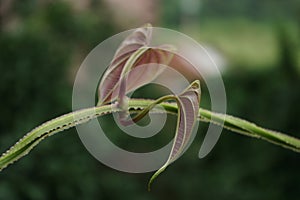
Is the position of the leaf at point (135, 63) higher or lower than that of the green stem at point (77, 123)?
higher

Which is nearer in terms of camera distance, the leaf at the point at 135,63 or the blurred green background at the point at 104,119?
the leaf at the point at 135,63

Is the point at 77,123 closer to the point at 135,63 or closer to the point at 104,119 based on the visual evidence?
the point at 135,63

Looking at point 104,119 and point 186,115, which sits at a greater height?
point 104,119

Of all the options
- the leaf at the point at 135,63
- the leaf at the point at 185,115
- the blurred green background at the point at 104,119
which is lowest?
the leaf at the point at 185,115

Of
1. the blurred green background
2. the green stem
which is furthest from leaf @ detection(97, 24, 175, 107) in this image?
the blurred green background

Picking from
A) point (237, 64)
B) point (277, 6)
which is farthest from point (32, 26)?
point (277, 6)

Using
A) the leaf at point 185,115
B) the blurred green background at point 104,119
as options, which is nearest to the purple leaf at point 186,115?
the leaf at point 185,115

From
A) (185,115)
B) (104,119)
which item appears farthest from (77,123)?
(104,119)

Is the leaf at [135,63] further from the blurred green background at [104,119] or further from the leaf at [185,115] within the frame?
the blurred green background at [104,119]
